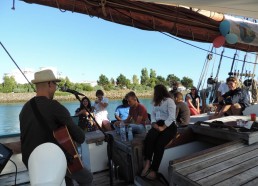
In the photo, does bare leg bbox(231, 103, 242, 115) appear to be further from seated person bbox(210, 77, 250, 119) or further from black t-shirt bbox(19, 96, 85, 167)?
black t-shirt bbox(19, 96, 85, 167)

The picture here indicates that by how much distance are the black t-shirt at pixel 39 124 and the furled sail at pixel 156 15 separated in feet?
4.62

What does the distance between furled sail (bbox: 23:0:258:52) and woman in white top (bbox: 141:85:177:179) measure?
975 mm

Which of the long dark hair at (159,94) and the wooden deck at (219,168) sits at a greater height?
the long dark hair at (159,94)

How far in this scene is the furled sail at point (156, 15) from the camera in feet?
9.16

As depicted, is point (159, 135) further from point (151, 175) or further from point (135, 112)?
point (135, 112)

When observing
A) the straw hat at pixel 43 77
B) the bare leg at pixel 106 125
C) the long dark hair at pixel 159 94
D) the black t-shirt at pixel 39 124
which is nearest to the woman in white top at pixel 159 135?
the long dark hair at pixel 159 94

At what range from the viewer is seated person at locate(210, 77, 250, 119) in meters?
→ 4.21

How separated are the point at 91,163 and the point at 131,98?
47.8 inches

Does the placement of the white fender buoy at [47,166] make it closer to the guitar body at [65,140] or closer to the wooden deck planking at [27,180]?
the guitar body at [65,140]

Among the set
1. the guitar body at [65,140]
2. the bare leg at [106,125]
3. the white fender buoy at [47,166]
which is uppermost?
the white fender buoy at [47,166]

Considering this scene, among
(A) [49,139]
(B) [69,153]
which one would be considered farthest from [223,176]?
(A) [49,139]

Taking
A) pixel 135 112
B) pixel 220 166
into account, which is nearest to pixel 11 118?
pixel 135 112

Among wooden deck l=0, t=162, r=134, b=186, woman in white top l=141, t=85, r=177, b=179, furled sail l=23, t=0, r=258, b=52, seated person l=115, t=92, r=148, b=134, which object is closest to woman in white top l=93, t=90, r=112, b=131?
seated person l=115, t=92, r=148, b=134

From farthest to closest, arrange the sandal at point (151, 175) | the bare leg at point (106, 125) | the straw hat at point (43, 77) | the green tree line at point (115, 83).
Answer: the green tree line at point (115, 83) → the bare leg at point (106, 125) → the sandal at point (151, 175) → the straw hat at point (43, 77)
